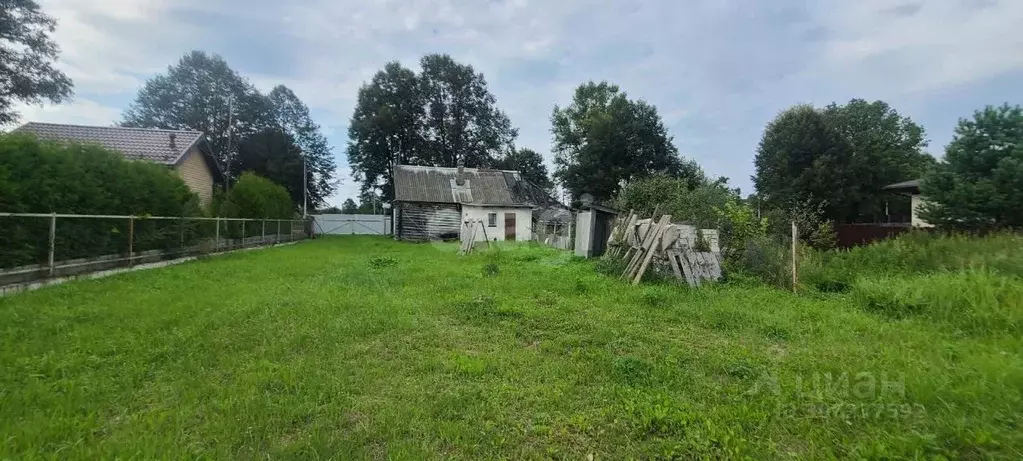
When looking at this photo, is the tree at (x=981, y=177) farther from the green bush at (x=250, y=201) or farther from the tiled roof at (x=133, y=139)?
the tiled roof at (x=133, y=139)

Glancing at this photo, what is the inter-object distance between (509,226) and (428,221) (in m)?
4.82

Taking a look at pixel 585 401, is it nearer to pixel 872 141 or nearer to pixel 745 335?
pixel 745 335

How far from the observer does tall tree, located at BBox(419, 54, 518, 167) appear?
43594 mm

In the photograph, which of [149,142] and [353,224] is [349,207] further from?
[149,142]

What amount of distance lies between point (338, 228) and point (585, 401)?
41.6 meters

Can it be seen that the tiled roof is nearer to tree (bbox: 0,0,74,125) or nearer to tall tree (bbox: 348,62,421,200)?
tree (bbox: 0,0,74,125)

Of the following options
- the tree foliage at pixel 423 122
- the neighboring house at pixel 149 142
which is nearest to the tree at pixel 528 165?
the tree foliage at pixel 423 122

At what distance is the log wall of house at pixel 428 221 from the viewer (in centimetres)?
2688

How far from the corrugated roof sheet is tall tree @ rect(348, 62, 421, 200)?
13524 mm

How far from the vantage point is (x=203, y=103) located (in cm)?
3681

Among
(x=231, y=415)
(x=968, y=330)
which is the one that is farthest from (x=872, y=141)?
(x=231, y=415)

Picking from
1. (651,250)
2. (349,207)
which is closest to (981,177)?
(651,250)

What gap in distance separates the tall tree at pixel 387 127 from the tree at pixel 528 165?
818 centimetres

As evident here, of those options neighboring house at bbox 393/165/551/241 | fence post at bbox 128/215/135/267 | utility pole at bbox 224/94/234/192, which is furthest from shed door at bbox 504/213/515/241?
utility pole at bbox 224/94/234/192
